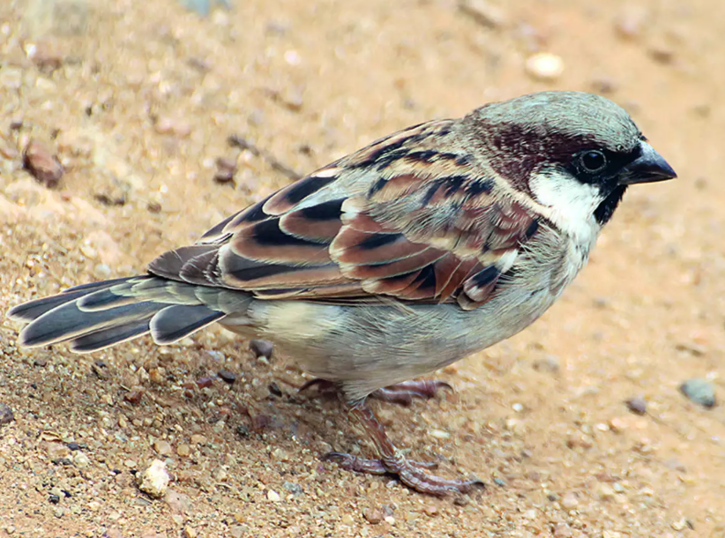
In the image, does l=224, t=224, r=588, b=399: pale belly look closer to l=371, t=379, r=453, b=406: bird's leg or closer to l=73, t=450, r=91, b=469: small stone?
l=371, t=379, r=453, b=406: bird's leg

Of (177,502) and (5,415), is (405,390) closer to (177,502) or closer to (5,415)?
(177,502)

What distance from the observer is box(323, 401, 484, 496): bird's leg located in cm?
470

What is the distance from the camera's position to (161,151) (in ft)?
20.0

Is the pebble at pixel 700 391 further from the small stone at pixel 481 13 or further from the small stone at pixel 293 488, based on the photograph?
the small stone at pixel 481 13

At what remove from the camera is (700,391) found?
6.04 meters

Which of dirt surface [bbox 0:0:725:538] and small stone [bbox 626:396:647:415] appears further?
small stone [bbox 626:396:647:415]

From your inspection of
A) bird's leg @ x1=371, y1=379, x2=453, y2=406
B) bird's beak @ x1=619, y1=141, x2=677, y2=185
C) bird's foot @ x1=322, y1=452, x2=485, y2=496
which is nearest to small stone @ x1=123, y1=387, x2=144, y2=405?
bird's foot @ x1=322, y1=452, x2=485, y2=496

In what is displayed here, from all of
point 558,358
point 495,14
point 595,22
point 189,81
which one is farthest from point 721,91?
point 189,81

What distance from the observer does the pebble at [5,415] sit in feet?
13.0

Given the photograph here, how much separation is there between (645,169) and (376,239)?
158 cm

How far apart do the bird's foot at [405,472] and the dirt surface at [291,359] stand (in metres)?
0.06

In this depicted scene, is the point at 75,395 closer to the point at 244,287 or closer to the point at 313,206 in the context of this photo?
the point at 244,287

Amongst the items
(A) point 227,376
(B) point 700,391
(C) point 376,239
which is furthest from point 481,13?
(A) point 227,376

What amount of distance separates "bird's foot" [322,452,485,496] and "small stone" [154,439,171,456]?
2.95ft
